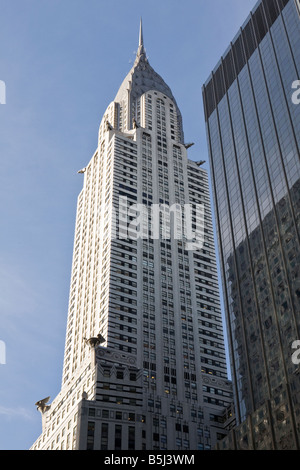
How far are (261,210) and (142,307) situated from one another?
4165 centimetres

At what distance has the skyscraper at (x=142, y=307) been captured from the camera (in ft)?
404

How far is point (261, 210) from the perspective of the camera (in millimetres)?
114000

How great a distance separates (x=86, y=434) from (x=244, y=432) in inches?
1331

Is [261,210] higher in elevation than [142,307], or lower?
lower

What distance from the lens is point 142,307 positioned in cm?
14462

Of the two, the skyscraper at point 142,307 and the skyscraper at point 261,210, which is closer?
the skyscraper at point 261,210

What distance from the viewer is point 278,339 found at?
9719cm

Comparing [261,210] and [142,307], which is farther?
[142,307]

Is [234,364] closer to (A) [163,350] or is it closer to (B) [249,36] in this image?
(A) [163,350]

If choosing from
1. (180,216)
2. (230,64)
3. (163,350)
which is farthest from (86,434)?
(230,64)

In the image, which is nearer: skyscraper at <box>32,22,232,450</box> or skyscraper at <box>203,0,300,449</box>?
skyscraper at <box>203,0,300,449</box>

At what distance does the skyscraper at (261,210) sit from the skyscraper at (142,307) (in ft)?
84.7

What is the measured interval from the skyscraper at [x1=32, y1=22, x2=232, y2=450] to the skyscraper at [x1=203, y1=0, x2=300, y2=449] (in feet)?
84.7

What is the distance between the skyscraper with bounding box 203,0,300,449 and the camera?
9325 centimetres
